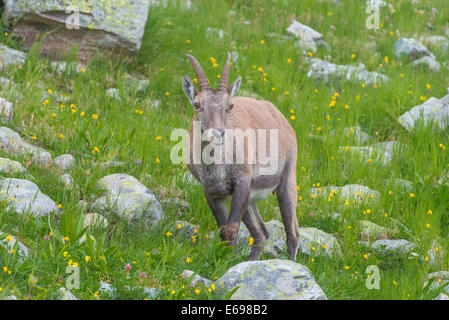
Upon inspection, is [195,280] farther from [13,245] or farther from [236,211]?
[13,245]

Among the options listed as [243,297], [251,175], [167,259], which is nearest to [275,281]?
[243,297]

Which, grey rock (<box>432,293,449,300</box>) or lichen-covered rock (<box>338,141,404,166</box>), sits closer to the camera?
grey rock (<box>432,293,449,300</box>)

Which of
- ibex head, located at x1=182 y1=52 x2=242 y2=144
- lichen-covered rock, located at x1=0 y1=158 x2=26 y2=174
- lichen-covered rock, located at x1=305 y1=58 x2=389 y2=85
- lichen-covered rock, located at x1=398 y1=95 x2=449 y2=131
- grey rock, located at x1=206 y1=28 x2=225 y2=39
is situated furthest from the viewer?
grey rock, located at x1=206 y1=28 x2=225 y2=39

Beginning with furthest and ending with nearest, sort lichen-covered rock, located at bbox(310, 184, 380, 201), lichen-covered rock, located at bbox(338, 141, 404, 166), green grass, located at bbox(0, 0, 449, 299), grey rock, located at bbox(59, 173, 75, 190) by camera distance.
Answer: lichen-covered rock, located at bbox(338, 141, 404, 166) < lichen-covered rock, located at bbox(310, 184, 380, 201) < grey rock, located at bbox(59, 173, 75, 190) < green grass, located at bbox(0, 0, 449, 299)

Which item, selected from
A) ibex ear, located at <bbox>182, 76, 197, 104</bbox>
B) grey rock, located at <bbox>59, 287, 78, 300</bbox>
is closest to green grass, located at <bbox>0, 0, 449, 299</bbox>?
grey rock, located at <bbox>59, 287, 78, 300</bbox>

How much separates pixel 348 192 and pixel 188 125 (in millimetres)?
2793

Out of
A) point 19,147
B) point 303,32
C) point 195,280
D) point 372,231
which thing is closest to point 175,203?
point 19,147

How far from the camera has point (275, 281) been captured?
16.3 ft

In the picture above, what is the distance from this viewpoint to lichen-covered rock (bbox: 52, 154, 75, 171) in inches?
297

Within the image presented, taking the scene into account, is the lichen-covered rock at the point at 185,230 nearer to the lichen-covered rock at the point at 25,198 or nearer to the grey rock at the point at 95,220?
the grey rock at the point at 95,220

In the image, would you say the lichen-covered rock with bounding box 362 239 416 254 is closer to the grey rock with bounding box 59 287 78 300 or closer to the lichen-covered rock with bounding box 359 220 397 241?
the lichen-covered rock with bounding box 359 220 397 241

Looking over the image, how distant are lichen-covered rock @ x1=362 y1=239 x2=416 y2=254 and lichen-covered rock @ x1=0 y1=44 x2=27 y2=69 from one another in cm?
597

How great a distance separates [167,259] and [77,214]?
46.1 inches

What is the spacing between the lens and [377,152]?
923cm
